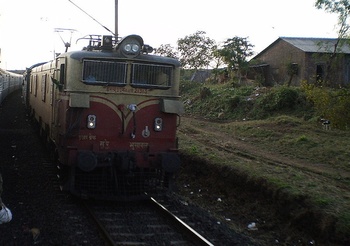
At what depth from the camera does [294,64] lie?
32.6m

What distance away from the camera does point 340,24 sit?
17016 millimetres

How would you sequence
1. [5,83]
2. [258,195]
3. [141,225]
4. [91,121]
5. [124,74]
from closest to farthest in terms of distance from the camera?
[141,225], [91,121], [124,74], [258,195], [5,83]

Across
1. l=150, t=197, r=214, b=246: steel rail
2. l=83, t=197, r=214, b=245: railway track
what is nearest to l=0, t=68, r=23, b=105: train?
l=83, t=197, r=214, b=245: railway track

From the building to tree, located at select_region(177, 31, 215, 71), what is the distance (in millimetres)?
5285

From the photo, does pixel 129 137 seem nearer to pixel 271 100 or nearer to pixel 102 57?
pixel 102 57

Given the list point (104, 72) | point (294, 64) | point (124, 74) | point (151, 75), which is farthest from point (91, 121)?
point (294, 64)

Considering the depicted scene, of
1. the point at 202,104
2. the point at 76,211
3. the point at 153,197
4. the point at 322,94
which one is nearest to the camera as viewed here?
the point at 76,211

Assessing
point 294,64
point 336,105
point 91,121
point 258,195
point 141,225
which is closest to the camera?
point 141,225

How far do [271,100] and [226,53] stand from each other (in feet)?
41.5

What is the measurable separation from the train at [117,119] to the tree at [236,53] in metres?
27.1

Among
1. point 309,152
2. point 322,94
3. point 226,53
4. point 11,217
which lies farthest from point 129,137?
point 226,53

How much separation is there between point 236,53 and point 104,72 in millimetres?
28435

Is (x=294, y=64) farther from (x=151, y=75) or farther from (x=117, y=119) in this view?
(x=117, y=119)

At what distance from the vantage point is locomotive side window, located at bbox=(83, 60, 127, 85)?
28.6 feet
